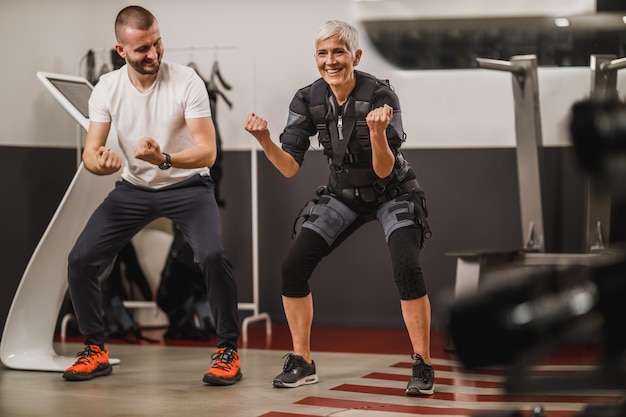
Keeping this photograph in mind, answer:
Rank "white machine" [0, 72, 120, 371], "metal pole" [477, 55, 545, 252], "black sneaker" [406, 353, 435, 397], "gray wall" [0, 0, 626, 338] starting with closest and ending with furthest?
"black sneaker" [406, 353, 435, 397], "white machine" [0, 72, 120, 371], "metal pole" [477, 55, 545, 252], "gray wall" [0, 0, 626, 338]

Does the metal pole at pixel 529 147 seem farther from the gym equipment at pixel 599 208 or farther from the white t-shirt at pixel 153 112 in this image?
the white t-shirt at pixel 153 112

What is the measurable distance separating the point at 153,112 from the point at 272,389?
4.18 ft

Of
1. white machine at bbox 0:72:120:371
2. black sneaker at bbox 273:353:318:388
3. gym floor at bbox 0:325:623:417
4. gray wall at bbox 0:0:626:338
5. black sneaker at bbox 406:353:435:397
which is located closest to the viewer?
gym floor at bbox 0:325:623:417

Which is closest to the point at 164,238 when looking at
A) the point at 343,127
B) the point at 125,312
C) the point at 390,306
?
the point at 125,312

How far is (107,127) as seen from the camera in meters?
4.11

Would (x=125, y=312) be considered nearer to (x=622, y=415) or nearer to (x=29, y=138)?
(x=29, y=138)

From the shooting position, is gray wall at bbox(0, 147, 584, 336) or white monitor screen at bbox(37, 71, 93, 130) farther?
gray wall at bbox(0, 147, 584, 336)

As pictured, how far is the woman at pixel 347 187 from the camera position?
12.2 feet

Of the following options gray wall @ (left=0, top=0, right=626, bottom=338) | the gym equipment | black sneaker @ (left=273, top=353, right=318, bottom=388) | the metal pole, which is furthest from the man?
the gym equipment

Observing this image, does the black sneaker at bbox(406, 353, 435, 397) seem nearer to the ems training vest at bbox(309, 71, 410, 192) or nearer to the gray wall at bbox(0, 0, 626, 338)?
the ems training vest at bbox(309, 71, 410, 192)

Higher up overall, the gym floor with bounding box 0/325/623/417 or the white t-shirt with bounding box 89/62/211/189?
the white t-shirt with bounding box 89/62/211/189

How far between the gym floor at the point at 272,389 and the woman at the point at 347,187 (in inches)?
7.5

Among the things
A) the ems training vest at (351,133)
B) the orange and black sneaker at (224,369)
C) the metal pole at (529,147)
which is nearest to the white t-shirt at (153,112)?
the ems training vest at (351,133)

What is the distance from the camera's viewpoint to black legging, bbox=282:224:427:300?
3.71 metres
